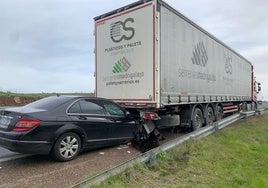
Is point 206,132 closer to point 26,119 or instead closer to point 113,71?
point 113,71

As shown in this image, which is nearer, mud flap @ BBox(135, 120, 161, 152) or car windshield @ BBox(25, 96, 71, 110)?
car windshield @ BBox(25, 96, 71, 110)

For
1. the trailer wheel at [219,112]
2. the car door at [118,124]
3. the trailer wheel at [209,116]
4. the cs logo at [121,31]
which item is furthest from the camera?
the trailer wheel at [219,112]

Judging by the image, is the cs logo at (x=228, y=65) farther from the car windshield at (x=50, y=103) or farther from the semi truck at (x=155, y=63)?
the car windshield at (x=50, y=103)

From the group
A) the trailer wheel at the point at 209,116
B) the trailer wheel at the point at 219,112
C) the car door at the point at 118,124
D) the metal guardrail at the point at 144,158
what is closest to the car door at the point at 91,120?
the car door at the point at 118,124

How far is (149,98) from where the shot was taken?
26.7ft

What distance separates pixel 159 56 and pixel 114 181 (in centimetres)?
420

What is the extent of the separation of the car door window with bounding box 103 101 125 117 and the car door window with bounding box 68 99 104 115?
0.22 meters

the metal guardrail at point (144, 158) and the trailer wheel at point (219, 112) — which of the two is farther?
the trailer wheel at point (219, 112)

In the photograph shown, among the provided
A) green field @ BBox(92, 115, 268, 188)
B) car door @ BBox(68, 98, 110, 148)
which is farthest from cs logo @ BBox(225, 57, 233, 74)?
car door @ BBox(68, 98, 110, 148)

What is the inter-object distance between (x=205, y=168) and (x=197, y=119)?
15.7ft

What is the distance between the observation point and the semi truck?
318 inches

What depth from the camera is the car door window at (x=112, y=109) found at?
746 centimetres

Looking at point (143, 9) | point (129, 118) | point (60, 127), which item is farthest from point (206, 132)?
point (60, 127)

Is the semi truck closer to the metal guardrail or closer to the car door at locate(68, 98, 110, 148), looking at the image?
the metal guardrail
